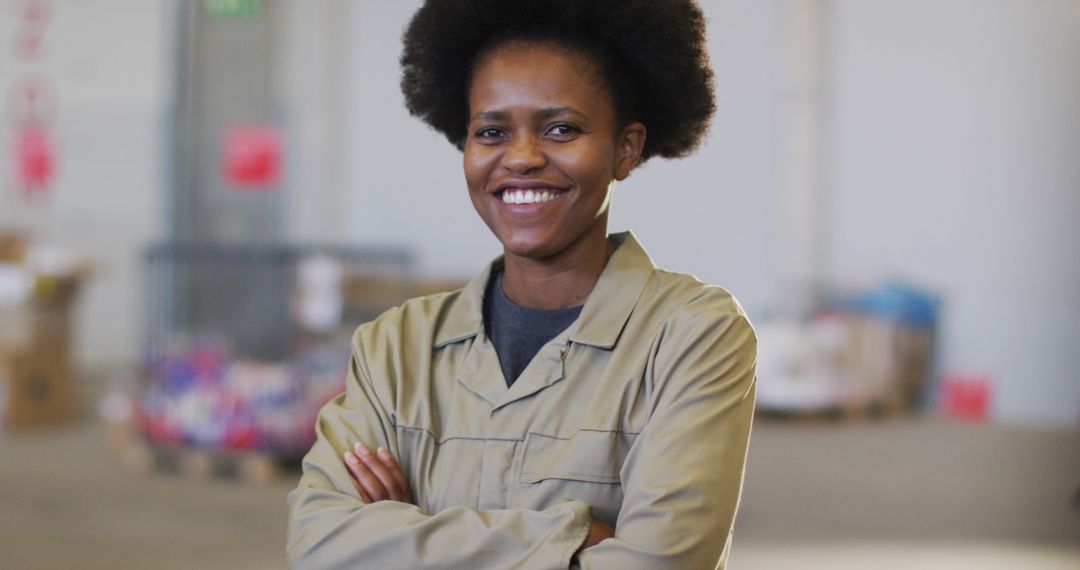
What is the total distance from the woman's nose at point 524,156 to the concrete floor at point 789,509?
2.57m

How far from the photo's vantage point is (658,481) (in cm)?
143

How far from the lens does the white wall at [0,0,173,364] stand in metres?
7.90

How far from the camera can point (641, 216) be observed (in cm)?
880

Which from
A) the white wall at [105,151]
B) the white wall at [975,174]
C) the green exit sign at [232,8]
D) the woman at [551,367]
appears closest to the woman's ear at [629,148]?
the woman at [551,367]

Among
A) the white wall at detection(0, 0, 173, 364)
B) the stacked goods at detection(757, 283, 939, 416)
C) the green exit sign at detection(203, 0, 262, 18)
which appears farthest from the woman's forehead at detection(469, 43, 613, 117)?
the green exit sign at detection(203, 0, 262, 18)

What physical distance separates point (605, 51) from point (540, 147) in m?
0.17

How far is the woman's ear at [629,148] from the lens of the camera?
1646mm

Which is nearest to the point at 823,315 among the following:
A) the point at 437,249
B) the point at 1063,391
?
the point at 1063,391

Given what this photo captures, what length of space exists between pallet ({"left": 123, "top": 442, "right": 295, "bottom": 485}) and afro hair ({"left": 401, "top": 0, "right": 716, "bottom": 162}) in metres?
3.66

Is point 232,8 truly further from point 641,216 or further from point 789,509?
point 789,509

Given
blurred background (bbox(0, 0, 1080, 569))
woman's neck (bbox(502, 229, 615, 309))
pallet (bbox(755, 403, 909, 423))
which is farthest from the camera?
pallet (bbox(755, 403, 909, 423))

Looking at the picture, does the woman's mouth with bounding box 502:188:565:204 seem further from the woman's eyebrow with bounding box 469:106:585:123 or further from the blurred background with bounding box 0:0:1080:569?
the blurred background with bounding box 0:0:1080:569

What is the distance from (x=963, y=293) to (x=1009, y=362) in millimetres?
542

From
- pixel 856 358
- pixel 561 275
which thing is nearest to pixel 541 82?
pixel 561 275
